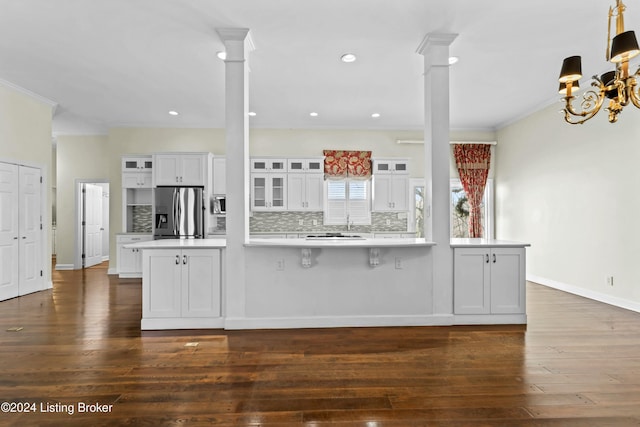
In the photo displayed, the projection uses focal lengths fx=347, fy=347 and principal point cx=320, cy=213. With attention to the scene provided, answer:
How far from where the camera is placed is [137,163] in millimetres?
6781

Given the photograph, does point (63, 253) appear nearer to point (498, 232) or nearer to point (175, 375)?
point (175, 375)

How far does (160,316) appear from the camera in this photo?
358cm

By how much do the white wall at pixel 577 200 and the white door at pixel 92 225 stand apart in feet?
30.3

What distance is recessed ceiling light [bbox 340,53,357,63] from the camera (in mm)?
4070

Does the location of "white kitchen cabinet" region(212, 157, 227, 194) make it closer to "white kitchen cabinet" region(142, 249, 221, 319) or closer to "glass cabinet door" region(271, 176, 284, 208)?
"glass cabinet door" region(271, 176, 284, 208)

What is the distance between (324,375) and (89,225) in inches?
312

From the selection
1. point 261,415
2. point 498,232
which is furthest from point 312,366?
point 498,232

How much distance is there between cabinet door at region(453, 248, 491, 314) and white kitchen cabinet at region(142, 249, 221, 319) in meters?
2.53

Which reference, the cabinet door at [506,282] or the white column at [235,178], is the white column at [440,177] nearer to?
the cabinet door at [506,282]

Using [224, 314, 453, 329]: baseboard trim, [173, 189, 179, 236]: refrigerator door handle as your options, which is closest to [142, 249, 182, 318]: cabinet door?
[224, 314, 453, 329]: baseboard trim

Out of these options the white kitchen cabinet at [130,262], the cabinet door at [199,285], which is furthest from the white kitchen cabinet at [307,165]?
the cabinet door at [199,285]

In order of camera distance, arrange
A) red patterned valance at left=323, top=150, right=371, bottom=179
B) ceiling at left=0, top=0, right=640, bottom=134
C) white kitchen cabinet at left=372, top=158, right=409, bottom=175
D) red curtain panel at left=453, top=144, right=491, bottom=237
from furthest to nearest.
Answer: red curtain panel at left=453, top=144, right=491, bottom=237 → red patterned valance at left=323, top=150, right=371, bottom=179 → white kitchen cabinet at left=372, top=158, right=409, bottom=175 → ceiling at left=0, top=0, right=640, bottom=134

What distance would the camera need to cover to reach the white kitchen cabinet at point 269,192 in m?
6.84

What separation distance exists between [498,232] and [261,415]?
6733mm
